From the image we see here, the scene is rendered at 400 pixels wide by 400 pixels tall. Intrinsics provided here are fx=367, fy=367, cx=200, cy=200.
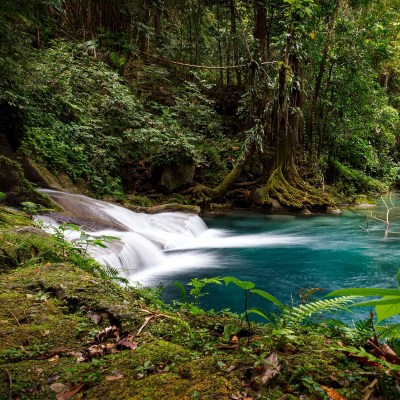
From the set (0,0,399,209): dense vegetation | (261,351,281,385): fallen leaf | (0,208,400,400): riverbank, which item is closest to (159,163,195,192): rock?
(0,0,399,209): dense vegetation

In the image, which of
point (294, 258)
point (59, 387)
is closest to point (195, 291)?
point (59, 387)

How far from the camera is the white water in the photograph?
6566mm

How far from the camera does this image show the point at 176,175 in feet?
44.2

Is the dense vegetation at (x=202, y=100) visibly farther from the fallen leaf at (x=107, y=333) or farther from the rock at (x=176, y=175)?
the fallen leaf at (x=107, y=333)

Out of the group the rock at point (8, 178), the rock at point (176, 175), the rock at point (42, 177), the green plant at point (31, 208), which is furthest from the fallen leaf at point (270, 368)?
the rock at point (176, 175)

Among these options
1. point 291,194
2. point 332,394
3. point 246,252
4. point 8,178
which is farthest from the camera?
point 291,194

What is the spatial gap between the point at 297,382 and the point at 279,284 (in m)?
4.87

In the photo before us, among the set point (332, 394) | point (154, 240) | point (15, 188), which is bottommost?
point (154, 240)

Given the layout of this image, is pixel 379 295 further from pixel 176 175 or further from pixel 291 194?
pixel 291 194

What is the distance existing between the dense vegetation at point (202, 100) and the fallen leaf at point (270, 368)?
810 cm

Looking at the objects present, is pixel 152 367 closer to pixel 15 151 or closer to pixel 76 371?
pixel 76 371

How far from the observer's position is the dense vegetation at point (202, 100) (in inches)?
440

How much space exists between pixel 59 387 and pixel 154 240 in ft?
22.3

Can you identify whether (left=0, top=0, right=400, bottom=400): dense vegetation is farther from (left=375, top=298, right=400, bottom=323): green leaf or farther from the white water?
the white water
